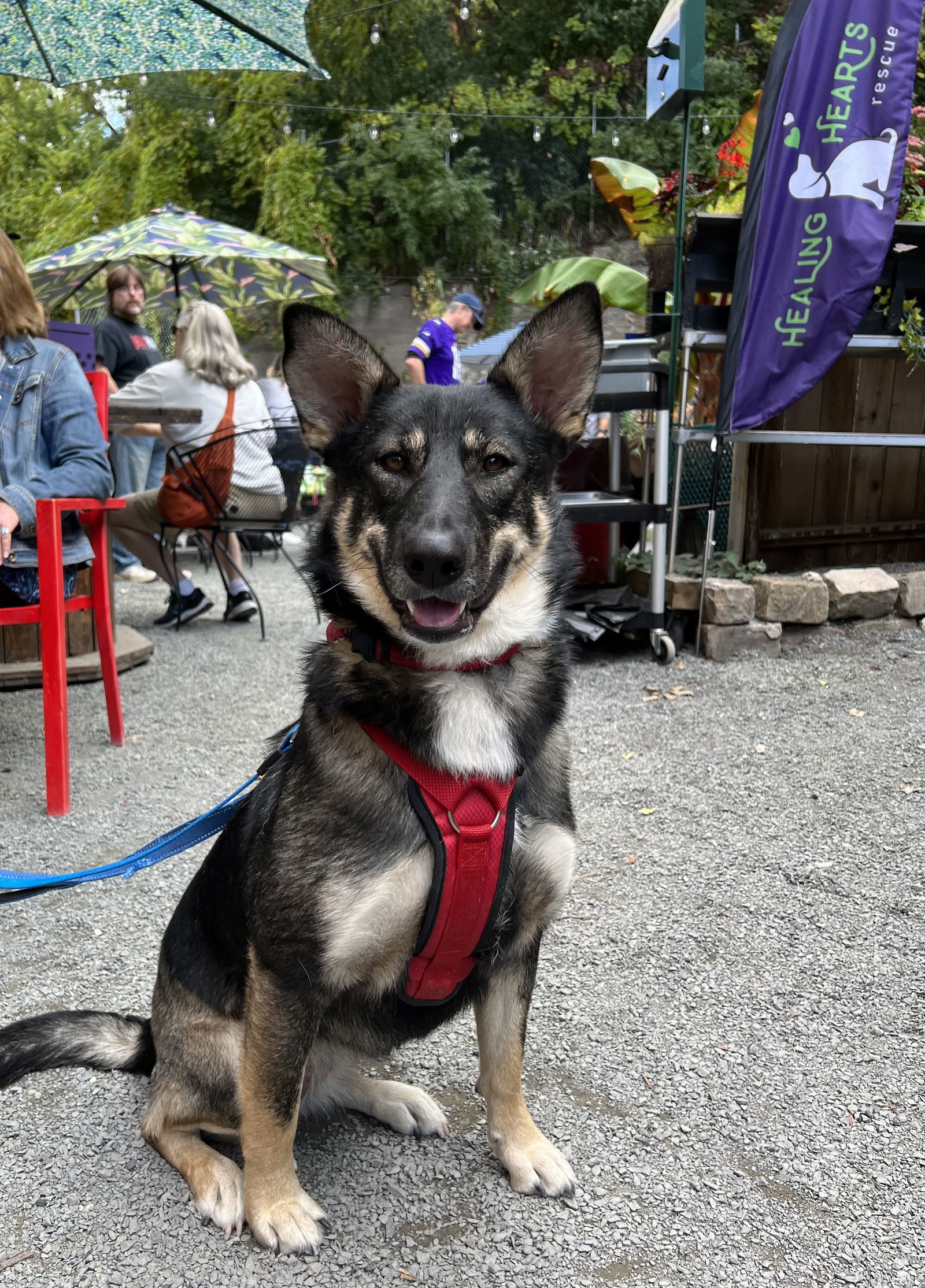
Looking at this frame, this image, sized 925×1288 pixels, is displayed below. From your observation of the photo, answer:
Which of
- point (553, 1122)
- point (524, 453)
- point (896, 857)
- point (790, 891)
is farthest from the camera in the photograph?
point (896, 857)

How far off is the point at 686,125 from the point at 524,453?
4.81 metres

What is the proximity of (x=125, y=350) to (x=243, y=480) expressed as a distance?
2272 mm

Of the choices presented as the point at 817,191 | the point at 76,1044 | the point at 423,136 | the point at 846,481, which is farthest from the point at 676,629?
the point at 423,136

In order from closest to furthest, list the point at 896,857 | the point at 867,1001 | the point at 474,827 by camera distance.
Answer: the point at 474,827, the point at 867,1001, the point at 896,857

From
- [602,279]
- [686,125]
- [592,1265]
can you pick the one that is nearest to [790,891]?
[592,1265]

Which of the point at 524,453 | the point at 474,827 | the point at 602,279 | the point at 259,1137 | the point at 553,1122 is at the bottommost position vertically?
the point at 553,1122

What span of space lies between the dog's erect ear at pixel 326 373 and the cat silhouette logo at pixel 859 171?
176 inches

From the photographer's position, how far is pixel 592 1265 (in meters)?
1.76

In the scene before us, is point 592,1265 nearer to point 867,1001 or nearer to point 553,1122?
point 553,1122

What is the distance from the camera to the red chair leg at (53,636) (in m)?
3.58

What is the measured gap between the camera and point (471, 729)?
1777mm

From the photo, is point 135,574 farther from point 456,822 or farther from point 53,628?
point 456,822

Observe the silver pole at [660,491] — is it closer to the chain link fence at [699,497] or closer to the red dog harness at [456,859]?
the chain link fence at [699,497]

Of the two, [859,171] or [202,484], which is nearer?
[859,171]
